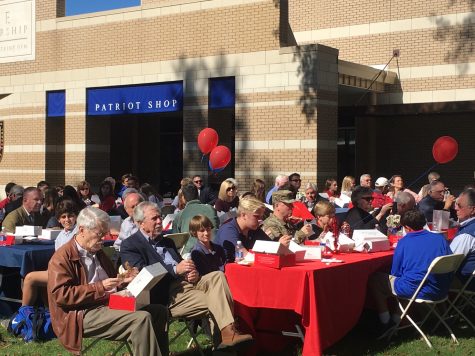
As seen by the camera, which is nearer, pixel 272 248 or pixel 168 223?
pixel 272 248

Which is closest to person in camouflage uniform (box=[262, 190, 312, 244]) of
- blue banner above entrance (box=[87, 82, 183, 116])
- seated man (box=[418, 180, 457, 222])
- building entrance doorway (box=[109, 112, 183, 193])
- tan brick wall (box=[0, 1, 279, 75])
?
seated man (box=[418, 180, 457, 222])

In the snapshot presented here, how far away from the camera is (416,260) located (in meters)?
7.50

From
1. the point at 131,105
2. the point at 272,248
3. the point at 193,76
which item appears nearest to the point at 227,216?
the point at 272,248

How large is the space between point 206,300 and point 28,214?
13.6ft

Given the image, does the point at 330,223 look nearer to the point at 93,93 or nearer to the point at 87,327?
the point at 87,327

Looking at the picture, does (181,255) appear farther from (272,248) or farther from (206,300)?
(272,248)

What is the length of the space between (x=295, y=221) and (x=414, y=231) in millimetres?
2375

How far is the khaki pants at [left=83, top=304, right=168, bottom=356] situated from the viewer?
5.85 metres

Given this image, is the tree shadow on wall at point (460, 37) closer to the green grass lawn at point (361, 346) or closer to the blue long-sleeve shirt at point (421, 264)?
the green grass lawn at point (361, 346)

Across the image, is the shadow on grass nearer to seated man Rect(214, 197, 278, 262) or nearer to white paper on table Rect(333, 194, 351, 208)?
seated man Rect(214, 197, 278, 262)

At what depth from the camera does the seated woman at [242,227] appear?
7504 millimetres

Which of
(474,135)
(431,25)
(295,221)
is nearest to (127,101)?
(431,25)

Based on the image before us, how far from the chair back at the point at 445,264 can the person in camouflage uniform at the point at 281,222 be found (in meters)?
1.75

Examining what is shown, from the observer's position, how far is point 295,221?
9.73 m
